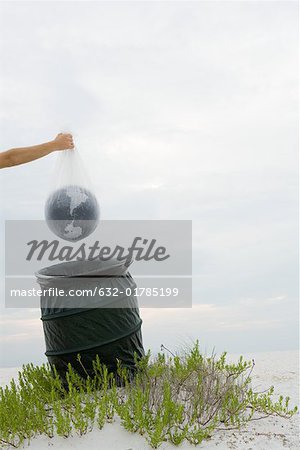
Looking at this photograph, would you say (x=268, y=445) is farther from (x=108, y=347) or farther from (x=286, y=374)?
(x=286, y=374)

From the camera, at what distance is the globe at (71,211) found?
217 inches

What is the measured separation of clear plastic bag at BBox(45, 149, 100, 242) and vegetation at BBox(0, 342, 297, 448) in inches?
62.1

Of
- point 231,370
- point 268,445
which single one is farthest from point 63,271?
point 268,445

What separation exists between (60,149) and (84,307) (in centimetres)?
182

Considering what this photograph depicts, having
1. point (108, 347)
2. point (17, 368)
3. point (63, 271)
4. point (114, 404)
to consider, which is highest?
point (63, 271)

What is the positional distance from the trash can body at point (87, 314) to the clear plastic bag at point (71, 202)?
0.56 meters

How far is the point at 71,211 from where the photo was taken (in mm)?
5527

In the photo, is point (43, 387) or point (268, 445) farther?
point (43, 387)

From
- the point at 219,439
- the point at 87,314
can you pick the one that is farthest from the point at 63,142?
the point at 219,439

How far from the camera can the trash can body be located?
238 inches

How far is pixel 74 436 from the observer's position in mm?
5375

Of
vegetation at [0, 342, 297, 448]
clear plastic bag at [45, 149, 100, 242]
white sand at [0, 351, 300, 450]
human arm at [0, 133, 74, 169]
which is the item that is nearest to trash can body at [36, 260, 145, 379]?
vegetation at [0, 342, 297, 448]

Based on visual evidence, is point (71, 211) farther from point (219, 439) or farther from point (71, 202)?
point (219, 439)

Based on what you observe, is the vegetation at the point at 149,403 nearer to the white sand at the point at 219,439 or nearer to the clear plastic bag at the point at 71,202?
the white sand at the point at 219,439
